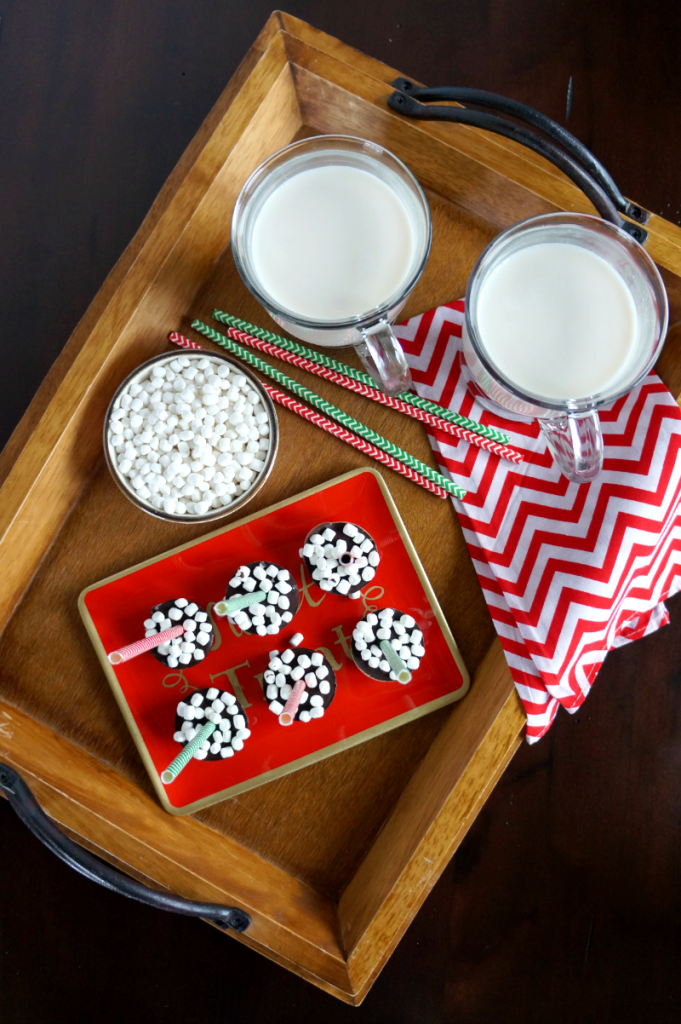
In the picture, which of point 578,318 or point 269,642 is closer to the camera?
point 578,318

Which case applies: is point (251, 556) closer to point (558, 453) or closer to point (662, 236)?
point (558, 453)

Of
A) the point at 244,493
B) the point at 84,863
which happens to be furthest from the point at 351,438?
the point at 84,863

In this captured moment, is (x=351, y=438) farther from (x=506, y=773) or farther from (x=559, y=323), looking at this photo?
(x=506, y=773)

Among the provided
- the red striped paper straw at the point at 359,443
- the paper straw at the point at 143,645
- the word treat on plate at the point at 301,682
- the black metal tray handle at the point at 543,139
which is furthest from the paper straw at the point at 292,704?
the black metal tray handle at the point at 543,139

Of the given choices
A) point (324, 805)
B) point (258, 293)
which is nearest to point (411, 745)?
point (324, 805)

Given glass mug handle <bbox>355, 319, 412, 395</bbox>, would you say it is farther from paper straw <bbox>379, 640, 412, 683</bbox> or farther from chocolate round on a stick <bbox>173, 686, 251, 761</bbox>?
chocolate round on a stick <bbox>173, 686, 251, 761</bbox>

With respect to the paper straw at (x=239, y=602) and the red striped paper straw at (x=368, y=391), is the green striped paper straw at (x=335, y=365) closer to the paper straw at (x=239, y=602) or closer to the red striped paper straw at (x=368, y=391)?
the red striped paper straw at (x=368, y=391)
